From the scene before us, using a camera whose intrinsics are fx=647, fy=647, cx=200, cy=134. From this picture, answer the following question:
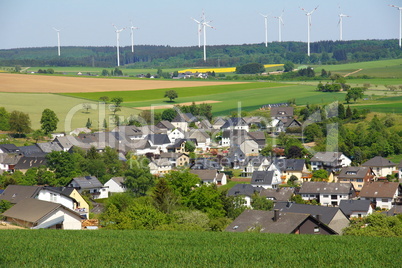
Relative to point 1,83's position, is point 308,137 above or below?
below

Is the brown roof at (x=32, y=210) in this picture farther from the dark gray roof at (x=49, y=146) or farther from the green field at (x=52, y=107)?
the green field at (x=52, y=107)

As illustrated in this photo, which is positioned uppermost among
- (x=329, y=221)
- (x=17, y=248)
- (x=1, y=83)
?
(x=1, y=83)

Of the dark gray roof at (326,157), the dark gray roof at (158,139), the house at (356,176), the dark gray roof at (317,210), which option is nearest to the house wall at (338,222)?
the dark gray roof at (317,210)

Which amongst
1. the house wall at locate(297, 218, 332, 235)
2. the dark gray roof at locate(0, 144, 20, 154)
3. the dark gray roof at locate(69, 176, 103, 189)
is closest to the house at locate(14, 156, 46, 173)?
the dark gray roof at locate(0, 144, 20, 154)

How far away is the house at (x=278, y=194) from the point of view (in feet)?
129

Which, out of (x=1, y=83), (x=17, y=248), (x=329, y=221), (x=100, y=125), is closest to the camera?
(x=17, y=248)

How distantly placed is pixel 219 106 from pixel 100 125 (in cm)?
2152

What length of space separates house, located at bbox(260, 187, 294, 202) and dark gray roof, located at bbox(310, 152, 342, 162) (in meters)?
10.5

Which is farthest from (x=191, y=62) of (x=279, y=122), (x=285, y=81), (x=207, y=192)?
(x=207, y=192)

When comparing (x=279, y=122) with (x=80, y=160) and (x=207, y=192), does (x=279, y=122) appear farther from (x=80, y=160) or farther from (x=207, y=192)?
(x=207, y=192)

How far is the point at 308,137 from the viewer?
198ft

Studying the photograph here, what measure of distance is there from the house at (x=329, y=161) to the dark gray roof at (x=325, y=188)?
866 centimetres

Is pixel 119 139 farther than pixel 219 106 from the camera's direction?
No

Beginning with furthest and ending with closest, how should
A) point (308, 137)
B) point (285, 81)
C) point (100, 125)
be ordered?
point (285, 81), point (100, 125), point (308, 137)
